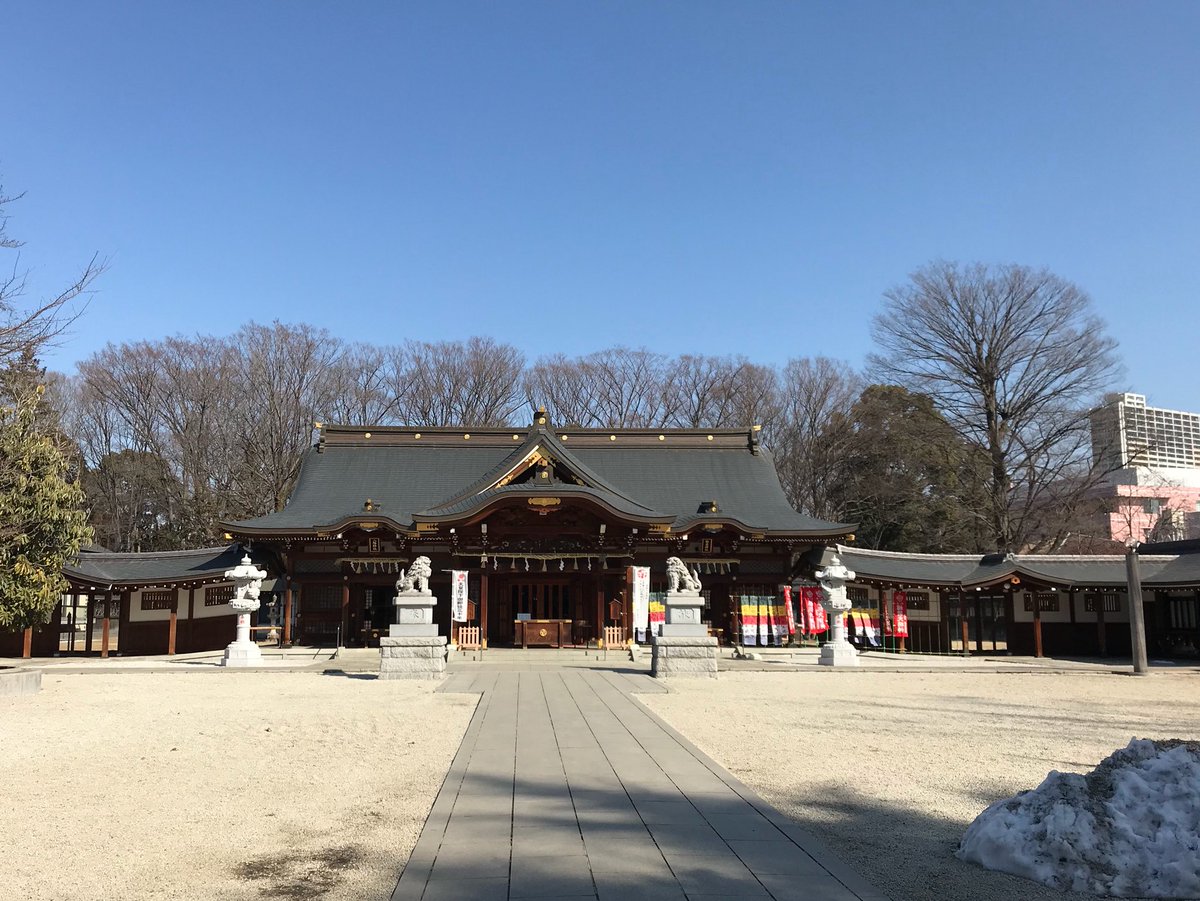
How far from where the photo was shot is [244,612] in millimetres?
19578

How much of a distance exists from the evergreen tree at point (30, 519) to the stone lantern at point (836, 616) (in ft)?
50.3

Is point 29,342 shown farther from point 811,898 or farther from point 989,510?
point 989,510

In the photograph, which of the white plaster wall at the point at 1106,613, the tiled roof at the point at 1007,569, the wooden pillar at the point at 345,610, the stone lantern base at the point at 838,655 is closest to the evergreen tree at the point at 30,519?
the wooden pillar at the point at 345,610

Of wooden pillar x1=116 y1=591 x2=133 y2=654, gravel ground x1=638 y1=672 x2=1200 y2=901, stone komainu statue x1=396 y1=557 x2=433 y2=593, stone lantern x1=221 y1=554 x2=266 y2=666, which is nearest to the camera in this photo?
gravel ground x1=638 y1=672 x2=1200 y2=901

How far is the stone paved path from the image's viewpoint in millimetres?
4520

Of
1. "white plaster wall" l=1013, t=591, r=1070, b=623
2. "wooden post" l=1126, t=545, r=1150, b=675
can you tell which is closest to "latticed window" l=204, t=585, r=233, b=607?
"white plaster wall" l=1013, t=591, r=1070, b=623

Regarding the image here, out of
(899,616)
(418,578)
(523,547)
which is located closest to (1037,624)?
(899,616)

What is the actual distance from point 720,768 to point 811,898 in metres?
3.35

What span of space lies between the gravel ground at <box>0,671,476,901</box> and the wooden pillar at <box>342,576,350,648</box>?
36.6ft

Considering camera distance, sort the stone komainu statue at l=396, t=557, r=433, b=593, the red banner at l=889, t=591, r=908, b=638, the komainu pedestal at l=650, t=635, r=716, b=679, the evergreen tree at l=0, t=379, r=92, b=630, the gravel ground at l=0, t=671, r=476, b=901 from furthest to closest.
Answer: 1. the red banner at l=889, t=591, r=908, b=638
2. the komainu pedestal at l=650, t=635, r=716, b=679
3. the stone komainu statue at l=396, t=557, r=433, b=593
4. the evergreen tree at l=0, t=379, r=92, b=630
5. the gravel ground at l=0, t=671, r=476, b=901

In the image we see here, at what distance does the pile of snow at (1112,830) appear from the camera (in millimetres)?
4539

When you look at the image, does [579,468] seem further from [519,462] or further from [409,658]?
[409,658]

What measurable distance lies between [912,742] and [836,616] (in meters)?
11.1

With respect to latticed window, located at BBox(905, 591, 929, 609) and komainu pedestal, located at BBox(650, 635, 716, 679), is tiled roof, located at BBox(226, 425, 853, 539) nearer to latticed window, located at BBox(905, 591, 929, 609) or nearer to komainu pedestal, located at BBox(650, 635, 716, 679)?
latticed window, located at BBox(905, 591, 929, 609)
